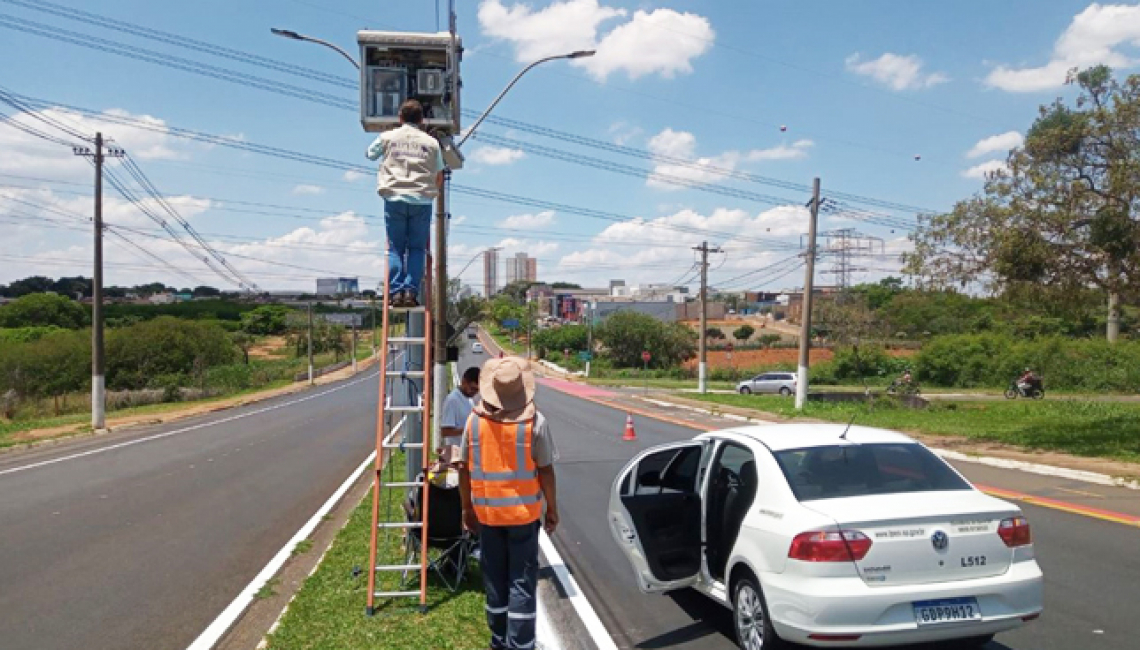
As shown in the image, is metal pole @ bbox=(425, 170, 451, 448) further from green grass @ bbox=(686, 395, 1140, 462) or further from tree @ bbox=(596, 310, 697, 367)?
tree @ bbox=(596, 310, 697, 367)

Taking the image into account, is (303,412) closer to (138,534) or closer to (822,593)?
(138,534)

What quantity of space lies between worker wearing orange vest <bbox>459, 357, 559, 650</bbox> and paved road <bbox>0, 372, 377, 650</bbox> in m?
2.77

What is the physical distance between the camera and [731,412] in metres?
32.8

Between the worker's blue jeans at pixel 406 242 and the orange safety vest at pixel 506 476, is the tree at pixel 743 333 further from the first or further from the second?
the orange safety vest at pixel 506 476

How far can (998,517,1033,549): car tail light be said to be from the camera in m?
5.12

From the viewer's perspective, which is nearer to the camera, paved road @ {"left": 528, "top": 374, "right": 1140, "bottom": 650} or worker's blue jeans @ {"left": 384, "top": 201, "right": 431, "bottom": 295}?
paved road @ {"left": 528, "top": 374, "right": 1140, "bottom": 650}

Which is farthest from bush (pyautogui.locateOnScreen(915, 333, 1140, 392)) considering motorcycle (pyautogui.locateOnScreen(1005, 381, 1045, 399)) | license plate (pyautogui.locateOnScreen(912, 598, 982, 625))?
license plate (pyautogui.locateOnScreen(912, 598, 982, 625))

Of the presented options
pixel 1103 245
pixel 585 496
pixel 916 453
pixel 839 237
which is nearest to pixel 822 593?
pixel 916 453

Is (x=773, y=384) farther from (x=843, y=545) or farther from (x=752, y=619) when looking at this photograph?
(x=843, y=545)

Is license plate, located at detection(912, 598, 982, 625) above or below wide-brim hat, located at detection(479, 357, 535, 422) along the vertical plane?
below

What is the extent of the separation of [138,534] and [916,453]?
889 centimetres

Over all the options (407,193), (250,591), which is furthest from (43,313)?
(407,193)

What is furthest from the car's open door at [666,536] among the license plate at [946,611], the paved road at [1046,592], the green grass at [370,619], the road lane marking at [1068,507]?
the road lane marking at [1068,507]

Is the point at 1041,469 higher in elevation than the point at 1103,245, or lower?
lower
